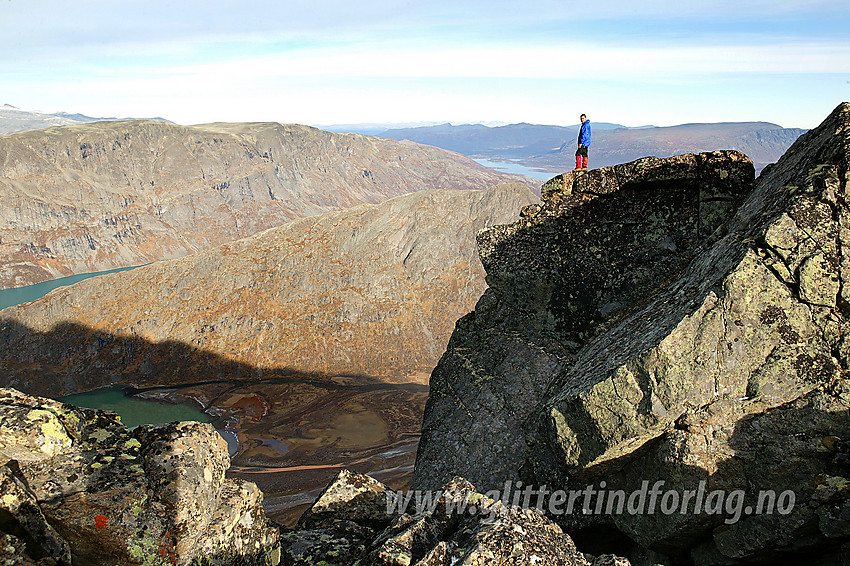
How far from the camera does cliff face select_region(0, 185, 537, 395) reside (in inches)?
1642

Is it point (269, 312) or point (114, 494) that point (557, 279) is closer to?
point (114, 494)

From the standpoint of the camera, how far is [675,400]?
6.50m

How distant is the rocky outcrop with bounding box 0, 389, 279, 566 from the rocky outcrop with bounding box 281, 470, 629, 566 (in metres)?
0.93

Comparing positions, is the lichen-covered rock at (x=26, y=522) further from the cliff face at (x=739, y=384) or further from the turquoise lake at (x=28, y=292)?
the turquoise lake at (x=28, y=292)

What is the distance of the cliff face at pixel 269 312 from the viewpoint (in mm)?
41719

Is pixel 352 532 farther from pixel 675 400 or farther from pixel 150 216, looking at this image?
pixel 150 216

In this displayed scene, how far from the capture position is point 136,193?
444 ft

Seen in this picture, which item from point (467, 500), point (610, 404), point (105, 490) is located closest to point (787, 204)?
point (610, 404)

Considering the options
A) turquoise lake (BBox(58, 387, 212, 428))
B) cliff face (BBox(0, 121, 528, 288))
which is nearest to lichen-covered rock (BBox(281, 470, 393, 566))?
turquoise lake (BBox(58, 387, 212, 428))

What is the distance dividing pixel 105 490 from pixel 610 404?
6010mm

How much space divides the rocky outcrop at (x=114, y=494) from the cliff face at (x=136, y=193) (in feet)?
398

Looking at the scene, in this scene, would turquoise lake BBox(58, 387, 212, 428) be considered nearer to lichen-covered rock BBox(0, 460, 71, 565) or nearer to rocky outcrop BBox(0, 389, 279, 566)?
rocky outcrop BBox(0, 389, 279, 566)

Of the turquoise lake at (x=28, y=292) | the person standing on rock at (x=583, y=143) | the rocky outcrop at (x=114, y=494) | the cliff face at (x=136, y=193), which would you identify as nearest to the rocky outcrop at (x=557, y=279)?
the person standing on rock at (x=583, y=143)

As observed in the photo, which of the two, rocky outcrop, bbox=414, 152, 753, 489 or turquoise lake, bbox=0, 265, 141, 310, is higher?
rocky outcrop, bbox=414, 152, 753, 489
